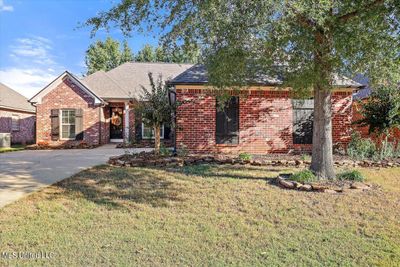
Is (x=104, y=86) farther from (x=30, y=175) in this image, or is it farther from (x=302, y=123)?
(x=302, y=123)

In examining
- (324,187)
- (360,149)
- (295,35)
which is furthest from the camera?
(360,149)

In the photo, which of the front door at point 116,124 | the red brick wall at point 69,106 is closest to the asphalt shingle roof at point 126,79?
the red brick wall at point 69,106

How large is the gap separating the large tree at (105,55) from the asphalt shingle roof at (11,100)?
31.6ft

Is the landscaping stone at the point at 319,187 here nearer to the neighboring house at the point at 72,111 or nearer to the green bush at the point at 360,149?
the green bush at the point at 360,149

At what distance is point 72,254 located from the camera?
3146 mm

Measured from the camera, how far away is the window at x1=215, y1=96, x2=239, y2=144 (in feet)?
34.9

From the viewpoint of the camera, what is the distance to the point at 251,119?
10.7 m

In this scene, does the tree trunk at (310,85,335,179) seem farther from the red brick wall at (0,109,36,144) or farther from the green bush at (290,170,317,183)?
the red brick wall at (0,109,36,144)

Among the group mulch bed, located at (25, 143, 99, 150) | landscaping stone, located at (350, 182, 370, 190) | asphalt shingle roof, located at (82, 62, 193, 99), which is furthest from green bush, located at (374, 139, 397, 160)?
mulch bed, located at (25, 143, 99, 150)

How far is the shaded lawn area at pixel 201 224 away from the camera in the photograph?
316 cm

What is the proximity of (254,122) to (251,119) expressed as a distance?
Result: 0.56 feet

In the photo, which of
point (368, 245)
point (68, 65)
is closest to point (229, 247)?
point (368, 245)

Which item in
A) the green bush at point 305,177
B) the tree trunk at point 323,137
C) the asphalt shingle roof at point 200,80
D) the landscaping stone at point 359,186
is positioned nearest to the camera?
the landscaping stone at point 359,186

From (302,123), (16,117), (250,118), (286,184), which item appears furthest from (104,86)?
(286,184)
